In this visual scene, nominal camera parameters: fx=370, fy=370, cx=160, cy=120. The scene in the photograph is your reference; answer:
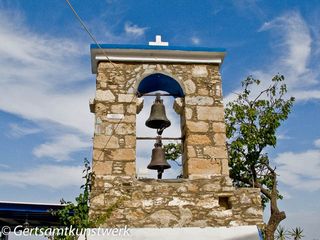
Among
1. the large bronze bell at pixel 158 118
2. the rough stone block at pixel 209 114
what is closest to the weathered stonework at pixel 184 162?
the rough stone block at pixel 209 114

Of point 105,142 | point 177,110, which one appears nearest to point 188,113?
point 177,110

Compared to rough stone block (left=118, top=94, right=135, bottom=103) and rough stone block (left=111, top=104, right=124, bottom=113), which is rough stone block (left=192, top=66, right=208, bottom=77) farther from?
rough stone block (left=111, top=104, right=124, bottom=113)

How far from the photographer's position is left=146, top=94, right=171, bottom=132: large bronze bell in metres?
5.09

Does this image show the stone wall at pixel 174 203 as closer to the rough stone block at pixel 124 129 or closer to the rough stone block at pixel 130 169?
the rough stone block at pixel 130 169

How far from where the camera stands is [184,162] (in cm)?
482

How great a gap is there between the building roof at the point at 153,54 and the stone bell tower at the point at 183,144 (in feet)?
0.04

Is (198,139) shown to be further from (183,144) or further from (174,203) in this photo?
(174,203)

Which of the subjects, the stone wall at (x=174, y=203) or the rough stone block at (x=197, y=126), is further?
the rough stone block at (x=197, y=126)

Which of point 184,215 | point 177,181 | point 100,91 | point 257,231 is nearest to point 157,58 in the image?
point 100,91

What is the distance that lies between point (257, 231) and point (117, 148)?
1.90 metres

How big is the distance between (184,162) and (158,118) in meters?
0.71

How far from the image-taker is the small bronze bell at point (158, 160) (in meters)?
4.86

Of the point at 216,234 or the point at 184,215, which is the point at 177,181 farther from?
the point at 216,234

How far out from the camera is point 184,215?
14.1 ft
